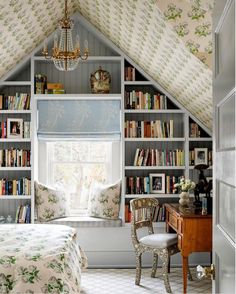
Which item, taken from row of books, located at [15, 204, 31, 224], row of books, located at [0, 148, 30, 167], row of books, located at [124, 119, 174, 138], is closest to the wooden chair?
row of books, located at [124, 119, 174, 138]

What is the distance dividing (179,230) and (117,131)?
1.80m

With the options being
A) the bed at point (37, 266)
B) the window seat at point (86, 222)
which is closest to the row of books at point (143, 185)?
the window seat at point (86, 222)

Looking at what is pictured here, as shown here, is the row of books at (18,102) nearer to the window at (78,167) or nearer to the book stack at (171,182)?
the window at (78,167)

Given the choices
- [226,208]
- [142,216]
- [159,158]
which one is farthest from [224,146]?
[159,158]

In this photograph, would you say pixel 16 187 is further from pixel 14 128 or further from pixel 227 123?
pixel 227 123

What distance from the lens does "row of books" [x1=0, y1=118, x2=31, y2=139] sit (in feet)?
19.7

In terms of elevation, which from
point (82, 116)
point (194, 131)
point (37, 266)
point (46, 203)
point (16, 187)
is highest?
point (82, 116)

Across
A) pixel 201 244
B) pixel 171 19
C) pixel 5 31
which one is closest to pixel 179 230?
pixel 201 244

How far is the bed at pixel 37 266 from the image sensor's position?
132 inches

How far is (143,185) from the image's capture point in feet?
20.0

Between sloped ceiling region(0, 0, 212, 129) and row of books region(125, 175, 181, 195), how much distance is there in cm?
81

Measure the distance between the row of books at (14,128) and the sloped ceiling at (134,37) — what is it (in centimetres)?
60

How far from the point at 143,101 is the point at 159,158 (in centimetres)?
73

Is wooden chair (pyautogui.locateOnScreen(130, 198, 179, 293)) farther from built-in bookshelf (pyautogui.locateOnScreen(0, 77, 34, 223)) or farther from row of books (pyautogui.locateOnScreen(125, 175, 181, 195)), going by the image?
built-in bookshelf (pyautogui.locateOnScreen(0, 77, 34, 223))
